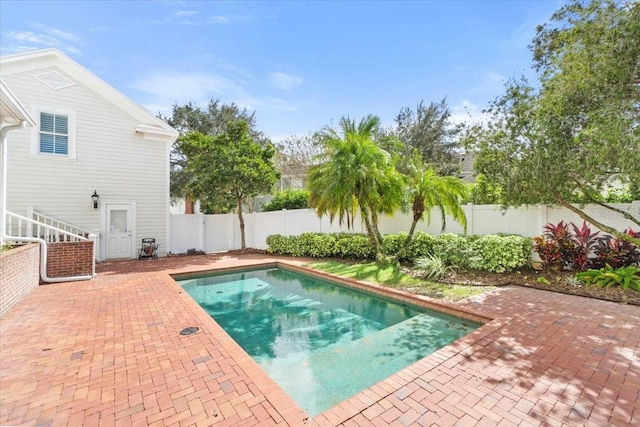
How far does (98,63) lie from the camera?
12.9 meters

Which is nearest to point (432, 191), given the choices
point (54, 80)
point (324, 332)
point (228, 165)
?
point (324, 332)

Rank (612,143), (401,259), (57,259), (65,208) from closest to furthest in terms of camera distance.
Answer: (612,143), (57,259), (401,259), (65,208)

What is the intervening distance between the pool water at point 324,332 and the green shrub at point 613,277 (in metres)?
4.10

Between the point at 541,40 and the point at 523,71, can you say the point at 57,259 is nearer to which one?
the point at 523,71

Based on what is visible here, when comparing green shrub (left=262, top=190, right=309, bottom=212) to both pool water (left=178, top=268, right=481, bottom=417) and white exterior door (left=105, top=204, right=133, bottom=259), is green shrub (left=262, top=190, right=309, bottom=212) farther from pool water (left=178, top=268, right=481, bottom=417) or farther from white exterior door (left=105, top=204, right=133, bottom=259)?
pool water (left=178, top=268, right=481, bottom=417)

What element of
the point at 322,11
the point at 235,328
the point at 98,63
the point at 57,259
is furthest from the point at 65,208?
the point at 322,11

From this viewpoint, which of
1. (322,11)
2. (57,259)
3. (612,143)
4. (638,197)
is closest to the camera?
(612,143)

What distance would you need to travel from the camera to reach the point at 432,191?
9758 millimetres

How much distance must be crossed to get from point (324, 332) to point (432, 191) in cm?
608

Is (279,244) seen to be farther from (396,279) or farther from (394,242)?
(396,279)

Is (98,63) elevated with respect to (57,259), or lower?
elevated

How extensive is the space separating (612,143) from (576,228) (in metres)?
3.49

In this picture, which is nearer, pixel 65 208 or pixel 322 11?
pixel 322 11

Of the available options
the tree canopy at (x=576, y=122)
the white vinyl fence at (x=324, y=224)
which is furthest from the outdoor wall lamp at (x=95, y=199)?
the tree canopy at (x=576, y=122)
